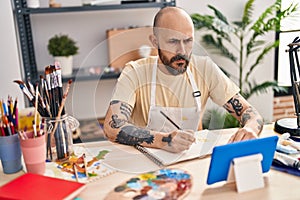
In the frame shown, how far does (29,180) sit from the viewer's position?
94 centimetres

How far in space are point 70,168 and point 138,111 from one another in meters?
0.40

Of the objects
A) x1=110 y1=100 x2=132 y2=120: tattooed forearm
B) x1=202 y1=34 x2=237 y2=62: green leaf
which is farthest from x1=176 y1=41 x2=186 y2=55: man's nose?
x1=202 y1=34 x2=237 y2=62: green leaf

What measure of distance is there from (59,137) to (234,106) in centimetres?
70

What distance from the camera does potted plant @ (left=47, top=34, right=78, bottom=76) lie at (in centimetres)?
258

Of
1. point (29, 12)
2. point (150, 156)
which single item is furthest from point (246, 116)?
point (29, 12)

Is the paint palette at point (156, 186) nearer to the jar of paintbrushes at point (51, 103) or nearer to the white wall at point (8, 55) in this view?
the jar of paintbrushes at point (51, 103)

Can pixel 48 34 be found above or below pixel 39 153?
above

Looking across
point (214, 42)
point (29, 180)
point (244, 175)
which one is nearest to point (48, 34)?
point (214, 42)

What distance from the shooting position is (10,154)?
1057 mm

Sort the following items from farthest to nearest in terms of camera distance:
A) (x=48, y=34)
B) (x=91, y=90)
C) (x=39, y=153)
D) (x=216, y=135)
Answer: (x=48, y=34), (x=91, y=90), (x=216, y=135), (x=39, y=153)

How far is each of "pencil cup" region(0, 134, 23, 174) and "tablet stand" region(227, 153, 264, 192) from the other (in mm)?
619

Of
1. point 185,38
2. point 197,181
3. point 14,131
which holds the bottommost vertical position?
point 197,181

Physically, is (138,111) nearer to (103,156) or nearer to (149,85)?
(149,85)

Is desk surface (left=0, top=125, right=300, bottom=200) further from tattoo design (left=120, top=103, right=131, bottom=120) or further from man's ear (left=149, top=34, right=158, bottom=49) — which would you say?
man's ear (left=149, top=34, right=158, bottom=49)
